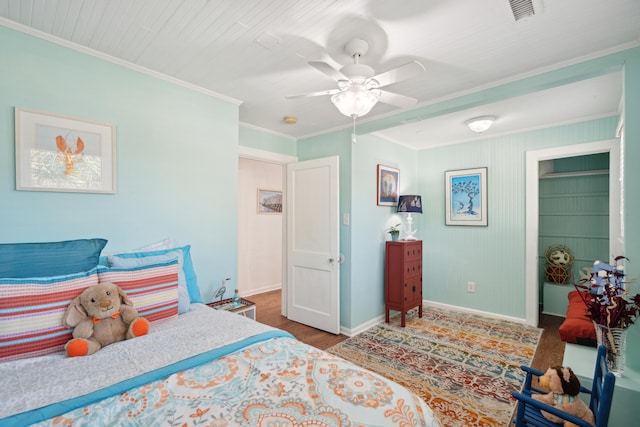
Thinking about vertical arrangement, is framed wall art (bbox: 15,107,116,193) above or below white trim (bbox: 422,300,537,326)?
above

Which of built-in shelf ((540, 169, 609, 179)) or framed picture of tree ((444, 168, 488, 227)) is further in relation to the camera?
framed picture of tree ((444, 168, 488, 227))

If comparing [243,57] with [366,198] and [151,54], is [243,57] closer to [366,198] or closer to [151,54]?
[151,54]

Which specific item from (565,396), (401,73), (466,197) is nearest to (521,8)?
(401,73)

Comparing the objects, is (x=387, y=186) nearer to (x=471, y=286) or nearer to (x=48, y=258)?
(x=471, y=286)

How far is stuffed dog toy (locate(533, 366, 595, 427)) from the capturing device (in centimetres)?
148

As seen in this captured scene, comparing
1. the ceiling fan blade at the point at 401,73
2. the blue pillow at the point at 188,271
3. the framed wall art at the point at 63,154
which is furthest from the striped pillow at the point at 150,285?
the ceiling fan blade at the point at 401,73

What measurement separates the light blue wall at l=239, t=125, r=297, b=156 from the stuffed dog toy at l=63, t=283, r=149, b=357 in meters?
2.25

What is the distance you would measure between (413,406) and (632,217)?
1843 millimetres

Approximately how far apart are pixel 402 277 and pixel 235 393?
2.92 meters

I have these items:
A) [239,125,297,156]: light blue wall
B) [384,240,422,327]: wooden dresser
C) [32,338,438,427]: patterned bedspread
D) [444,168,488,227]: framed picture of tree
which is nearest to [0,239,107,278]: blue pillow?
[32,338,438,427]: patterned bedspread

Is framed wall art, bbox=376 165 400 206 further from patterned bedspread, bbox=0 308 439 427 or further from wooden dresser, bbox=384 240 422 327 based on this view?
patterned bedspread, bbox=0 308 439 427

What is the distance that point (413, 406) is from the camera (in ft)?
3.69

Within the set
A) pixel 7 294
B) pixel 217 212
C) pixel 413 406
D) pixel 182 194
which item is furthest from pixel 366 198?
pixel 7 294

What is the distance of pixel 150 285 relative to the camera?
182cm
